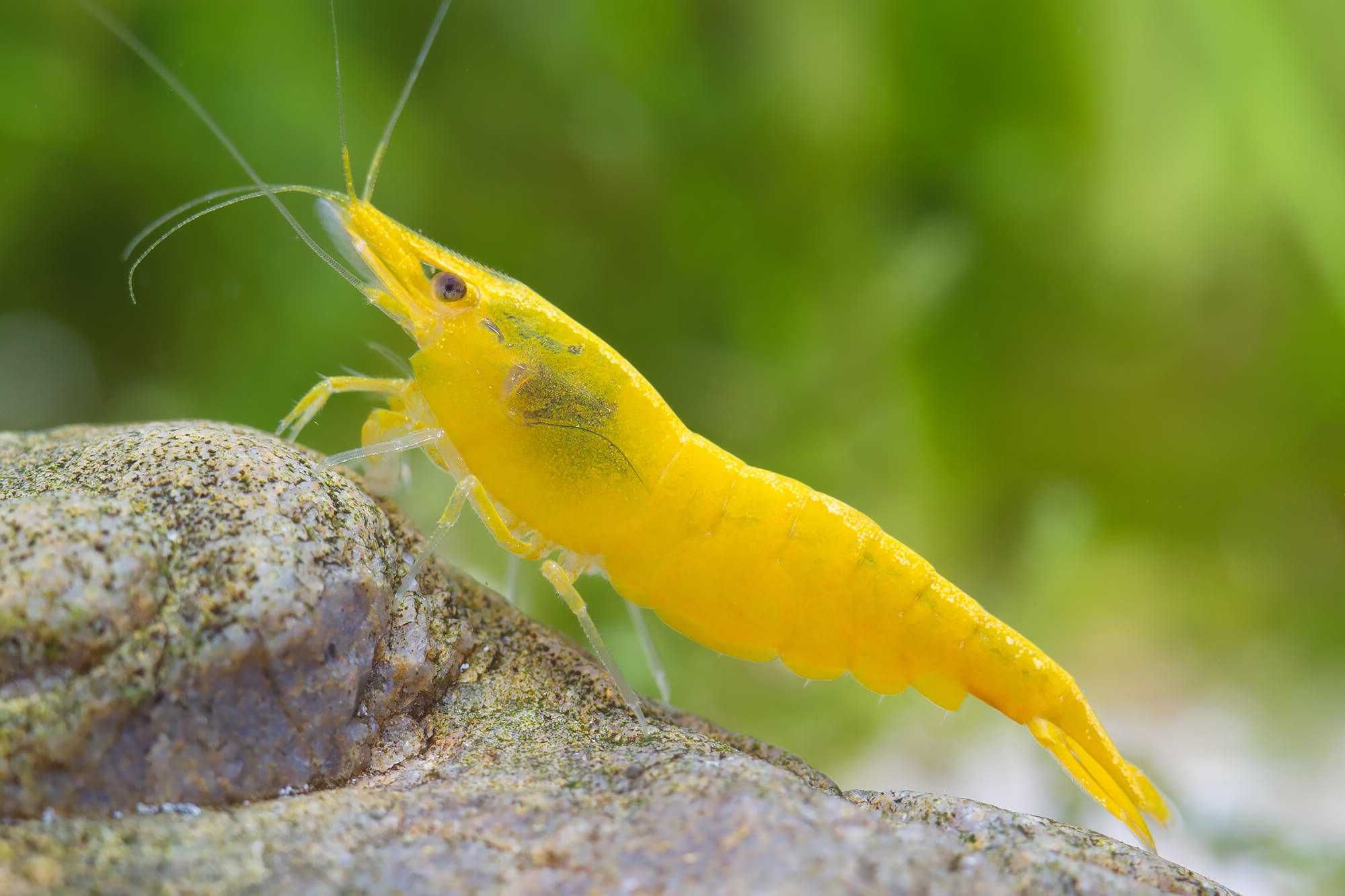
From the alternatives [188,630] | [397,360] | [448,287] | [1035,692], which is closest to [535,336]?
[448,287]

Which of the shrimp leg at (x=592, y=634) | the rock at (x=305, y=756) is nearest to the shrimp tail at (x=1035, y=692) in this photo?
the rock at (x=305, y=756)

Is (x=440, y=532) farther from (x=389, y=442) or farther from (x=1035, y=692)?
(x=1035, y=692)

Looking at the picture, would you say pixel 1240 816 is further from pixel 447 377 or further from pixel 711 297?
pixel 447 377

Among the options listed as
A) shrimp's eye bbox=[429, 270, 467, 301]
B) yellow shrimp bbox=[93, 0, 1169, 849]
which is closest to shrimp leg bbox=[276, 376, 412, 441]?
yellow shrimp bbox=[93, 0, 1169, 849]

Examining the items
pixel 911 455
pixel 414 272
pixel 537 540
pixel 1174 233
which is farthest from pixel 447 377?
pixel 1174 233

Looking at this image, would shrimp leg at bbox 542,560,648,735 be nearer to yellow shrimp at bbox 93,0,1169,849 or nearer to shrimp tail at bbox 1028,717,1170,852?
yellow shrimp at bbox 93,0,1169,849
